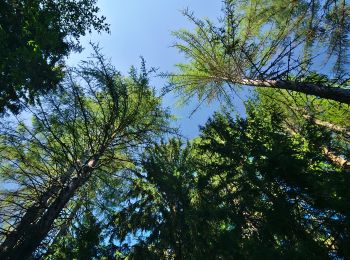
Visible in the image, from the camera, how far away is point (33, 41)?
660 cm

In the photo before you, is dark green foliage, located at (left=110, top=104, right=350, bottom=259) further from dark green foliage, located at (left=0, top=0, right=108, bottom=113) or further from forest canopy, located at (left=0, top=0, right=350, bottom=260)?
dark green foliage, located at (left=0, top=0, right=108, bottom=113)

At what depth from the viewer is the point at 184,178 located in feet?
23.3

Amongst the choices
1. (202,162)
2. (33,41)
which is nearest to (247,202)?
(202,162)

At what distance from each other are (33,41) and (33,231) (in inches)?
150

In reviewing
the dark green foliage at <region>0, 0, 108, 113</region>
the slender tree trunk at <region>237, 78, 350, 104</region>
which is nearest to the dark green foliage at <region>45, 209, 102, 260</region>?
the dark green foliage at <region>0, 0, 108, 113</region>

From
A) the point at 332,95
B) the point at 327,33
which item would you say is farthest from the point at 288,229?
the point at 327,33

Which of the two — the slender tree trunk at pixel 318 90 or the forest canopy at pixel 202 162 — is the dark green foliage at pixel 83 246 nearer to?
the forest canopy at pixel 202 162

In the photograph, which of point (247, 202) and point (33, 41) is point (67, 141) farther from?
point (247, 202)

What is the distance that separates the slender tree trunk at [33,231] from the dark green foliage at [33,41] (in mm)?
2131

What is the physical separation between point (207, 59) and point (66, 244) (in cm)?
707

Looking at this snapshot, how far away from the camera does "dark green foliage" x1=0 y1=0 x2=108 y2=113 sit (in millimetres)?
6469

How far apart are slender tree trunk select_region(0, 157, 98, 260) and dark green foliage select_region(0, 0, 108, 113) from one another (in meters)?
2.13

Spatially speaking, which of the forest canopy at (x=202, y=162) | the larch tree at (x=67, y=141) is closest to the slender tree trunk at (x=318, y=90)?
the forest canopy at (x=202, y=162)

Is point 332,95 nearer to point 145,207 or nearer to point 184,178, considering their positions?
point 184,178
